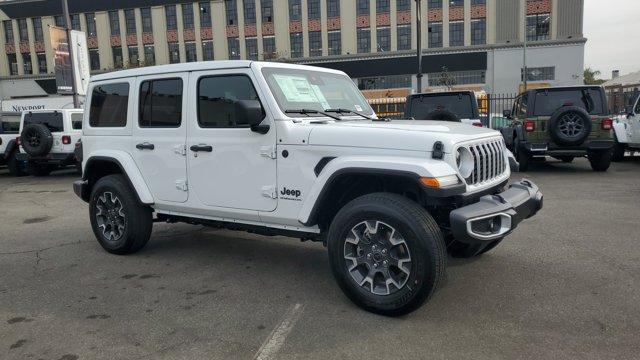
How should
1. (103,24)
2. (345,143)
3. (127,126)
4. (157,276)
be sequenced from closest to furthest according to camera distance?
(345,143) → (157,276) → (127,126) → (103,24)

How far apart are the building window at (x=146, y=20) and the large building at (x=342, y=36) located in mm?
98

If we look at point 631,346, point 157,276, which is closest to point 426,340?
point 631,346

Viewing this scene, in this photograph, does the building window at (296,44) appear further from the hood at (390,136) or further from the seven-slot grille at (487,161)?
the hood at (390,136)

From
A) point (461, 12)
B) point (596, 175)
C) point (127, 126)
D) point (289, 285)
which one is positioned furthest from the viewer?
point (461, 12)

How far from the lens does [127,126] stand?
5414mm

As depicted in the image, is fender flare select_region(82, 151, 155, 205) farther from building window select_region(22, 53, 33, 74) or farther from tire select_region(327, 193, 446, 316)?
building window select_region(22, 53, 33, 74)

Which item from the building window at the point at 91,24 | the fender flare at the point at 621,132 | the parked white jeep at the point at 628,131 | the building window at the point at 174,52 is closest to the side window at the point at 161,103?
the parked white jeep at the point at 628,131

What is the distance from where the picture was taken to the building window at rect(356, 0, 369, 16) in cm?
4553

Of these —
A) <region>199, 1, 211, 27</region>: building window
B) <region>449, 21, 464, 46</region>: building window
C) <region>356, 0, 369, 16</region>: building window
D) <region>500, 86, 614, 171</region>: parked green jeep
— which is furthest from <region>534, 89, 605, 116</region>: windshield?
<region>199, 1, 211, 27</region>: building window

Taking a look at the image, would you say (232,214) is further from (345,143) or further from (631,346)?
(631,346)

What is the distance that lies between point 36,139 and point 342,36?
36386 mm

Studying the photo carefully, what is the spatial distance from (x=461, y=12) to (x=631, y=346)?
44880mm

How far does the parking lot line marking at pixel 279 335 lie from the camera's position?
3276mm

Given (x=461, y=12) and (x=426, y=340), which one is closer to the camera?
(x=426, y=340)
